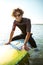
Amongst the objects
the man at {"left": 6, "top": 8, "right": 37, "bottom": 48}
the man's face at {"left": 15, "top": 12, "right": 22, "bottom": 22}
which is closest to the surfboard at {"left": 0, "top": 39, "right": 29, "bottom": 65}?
the man at {"left": 6, "top": 8, "right": 37, "bottom": 48}

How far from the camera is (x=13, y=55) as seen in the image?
3.49 m

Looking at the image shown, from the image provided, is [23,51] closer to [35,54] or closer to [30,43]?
[30,43]

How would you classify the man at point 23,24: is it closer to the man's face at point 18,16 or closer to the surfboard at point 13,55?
the man's face at point 18,16

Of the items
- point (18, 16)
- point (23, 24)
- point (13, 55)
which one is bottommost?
point (13, 55)

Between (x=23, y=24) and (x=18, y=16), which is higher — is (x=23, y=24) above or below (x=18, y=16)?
below

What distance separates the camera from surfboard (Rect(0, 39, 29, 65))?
332 centimetres

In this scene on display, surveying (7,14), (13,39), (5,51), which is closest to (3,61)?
(5,51)

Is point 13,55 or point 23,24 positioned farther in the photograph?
point 23,24

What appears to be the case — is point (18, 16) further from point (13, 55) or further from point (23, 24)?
point (13, 55)

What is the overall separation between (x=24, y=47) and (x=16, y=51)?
0.25 meters

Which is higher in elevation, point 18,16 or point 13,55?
point 18,16

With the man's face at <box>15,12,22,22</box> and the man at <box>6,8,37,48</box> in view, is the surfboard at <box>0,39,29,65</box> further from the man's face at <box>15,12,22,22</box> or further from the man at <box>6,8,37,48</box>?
the man's face at <box>15,12,22,22</box>

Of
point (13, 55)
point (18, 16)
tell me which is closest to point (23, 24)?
point (18, 16)

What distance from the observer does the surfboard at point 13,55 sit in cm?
332
